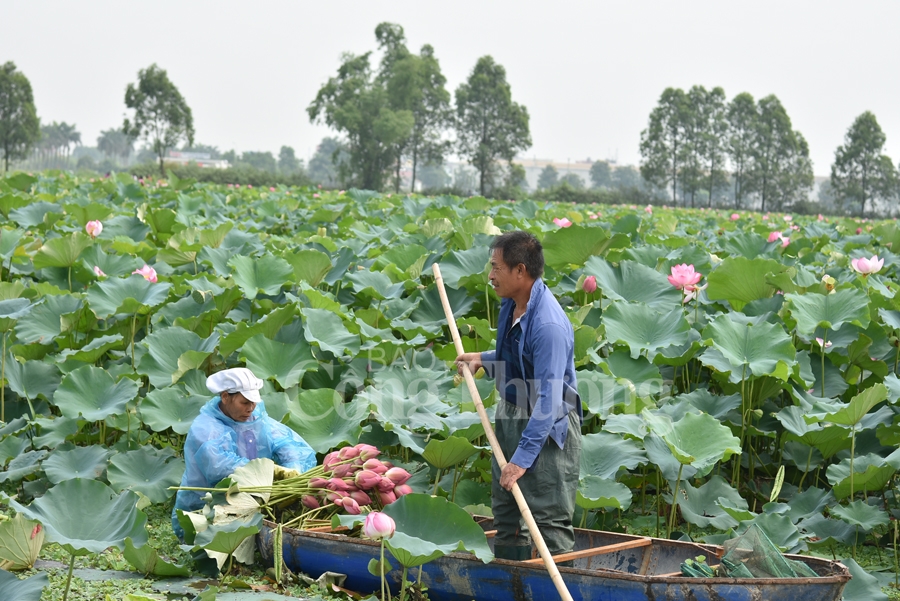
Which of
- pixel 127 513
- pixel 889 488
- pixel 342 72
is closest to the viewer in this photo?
pixel 127 513

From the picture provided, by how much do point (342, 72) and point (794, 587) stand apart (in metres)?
40.7

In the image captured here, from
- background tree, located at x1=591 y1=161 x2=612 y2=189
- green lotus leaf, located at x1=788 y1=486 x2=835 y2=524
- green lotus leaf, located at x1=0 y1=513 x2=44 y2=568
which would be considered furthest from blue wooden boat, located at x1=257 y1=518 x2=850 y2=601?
background tree, located at x1=591 y1=161 x2=612 y2=189

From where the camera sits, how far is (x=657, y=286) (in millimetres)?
4715

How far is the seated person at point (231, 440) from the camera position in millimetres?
3133

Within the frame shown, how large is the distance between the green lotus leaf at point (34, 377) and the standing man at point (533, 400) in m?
2.54

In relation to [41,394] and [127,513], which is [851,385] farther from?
[41,394]

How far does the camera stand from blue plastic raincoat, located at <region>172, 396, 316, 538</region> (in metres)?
3.14

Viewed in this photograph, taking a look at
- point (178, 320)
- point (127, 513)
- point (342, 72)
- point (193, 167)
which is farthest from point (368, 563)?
point (342, 72)

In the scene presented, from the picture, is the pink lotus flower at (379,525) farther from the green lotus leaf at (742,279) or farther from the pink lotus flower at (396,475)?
the green lotus leaf at (742,279)

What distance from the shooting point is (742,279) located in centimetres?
473

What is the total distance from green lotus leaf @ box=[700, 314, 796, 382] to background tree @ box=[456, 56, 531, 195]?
1497 inches

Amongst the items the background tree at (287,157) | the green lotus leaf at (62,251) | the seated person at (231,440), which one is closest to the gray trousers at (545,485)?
the seated person at (231,440)

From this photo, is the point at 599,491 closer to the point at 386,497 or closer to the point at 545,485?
the point at 545,485

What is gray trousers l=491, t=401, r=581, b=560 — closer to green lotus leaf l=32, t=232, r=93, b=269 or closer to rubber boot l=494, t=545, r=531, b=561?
rubber boot l=494, t=545, r=531, b=561
